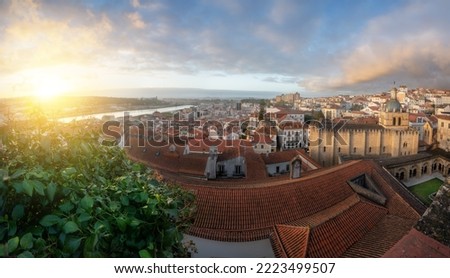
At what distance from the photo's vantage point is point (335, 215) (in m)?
3.26

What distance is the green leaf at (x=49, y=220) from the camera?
4.14 feet

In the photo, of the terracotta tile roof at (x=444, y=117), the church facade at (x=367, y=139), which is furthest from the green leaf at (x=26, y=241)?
the terracotta tile roof at (x=444, y=117)

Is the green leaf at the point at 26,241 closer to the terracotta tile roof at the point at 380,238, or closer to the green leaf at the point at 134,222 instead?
the green leaf at the point at 134,222

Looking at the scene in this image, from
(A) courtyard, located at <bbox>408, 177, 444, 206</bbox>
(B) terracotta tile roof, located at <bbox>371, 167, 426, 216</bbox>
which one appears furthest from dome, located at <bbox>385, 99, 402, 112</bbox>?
(B) terracotta tile roof, located at <bbox>371, 167, 426, 216</bbox>

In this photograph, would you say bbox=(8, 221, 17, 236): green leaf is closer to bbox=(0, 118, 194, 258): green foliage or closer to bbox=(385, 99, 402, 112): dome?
bbox=(0, 118, 194, 258): green foliage

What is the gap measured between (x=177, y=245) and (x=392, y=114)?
12056 millimetres

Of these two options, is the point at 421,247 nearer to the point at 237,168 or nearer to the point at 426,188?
the point at 237,168

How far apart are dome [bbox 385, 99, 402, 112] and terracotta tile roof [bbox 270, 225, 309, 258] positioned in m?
9.95

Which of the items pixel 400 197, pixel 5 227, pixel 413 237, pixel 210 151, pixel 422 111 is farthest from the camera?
Result: pixel 422 111

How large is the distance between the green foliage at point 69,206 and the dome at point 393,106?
37.6ft

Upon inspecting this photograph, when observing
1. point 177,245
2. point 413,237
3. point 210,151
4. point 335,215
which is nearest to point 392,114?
point 210,151

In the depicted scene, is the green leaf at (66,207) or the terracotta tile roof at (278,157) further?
the terracotta tile roof at (278,157)

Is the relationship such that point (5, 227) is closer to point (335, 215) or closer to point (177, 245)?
point (177, 245)
